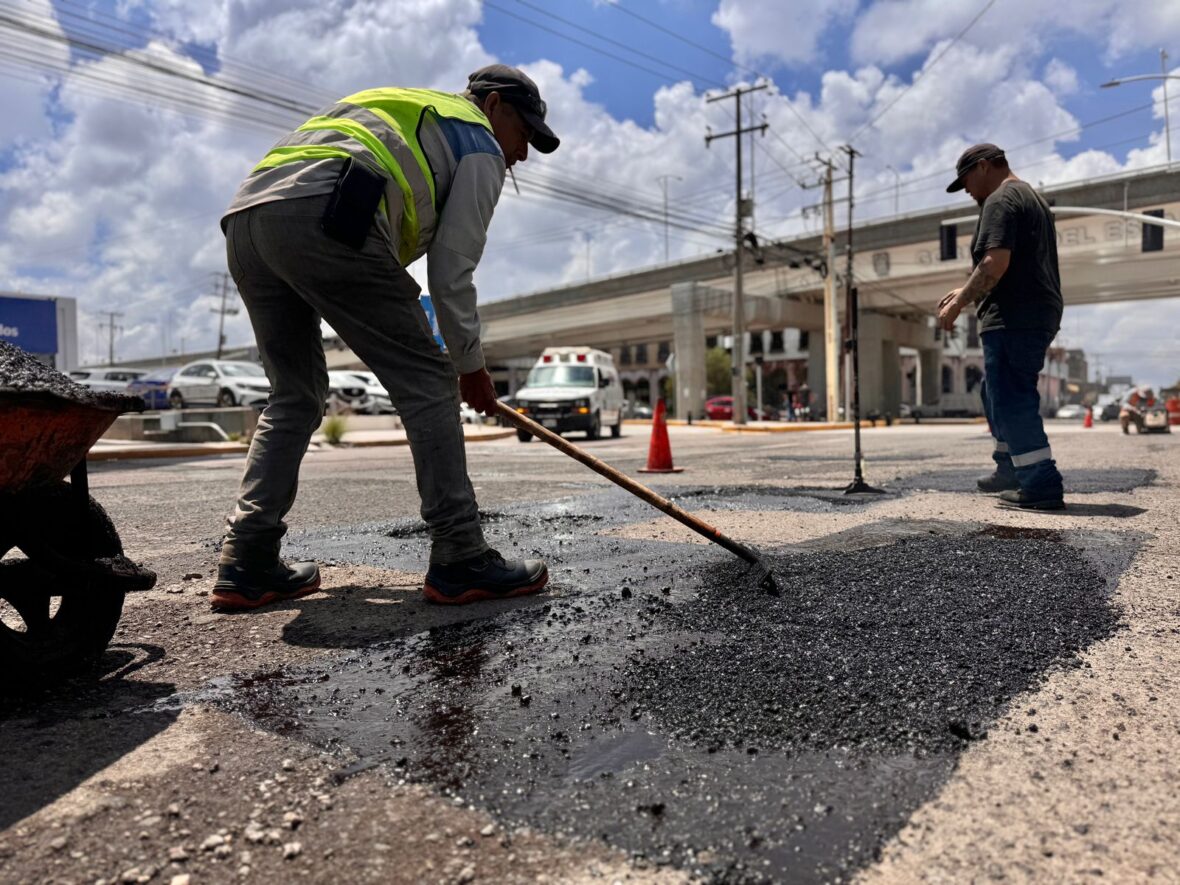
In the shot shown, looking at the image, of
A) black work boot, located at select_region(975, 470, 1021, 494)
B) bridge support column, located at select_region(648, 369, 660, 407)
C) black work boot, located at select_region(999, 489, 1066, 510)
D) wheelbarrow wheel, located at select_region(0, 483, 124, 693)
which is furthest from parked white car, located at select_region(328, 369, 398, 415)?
bridge support column, located at select_region(648, 369, 660, 407)

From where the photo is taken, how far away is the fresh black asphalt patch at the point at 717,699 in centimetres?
132

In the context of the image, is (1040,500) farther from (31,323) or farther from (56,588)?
(31,323)

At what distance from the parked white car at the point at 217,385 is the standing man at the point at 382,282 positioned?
19.8 metres

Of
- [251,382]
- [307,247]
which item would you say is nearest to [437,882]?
[307,247]

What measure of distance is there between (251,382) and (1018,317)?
68.2 feet

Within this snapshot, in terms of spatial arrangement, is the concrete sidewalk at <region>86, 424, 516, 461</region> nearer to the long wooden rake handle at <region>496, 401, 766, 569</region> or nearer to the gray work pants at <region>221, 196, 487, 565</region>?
the long wooden rake handle at <region>496, 401, 766, 569</region>

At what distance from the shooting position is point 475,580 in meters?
2.71

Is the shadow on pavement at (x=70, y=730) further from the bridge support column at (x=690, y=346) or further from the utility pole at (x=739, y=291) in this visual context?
the bridge support column at (x=690, y=346)

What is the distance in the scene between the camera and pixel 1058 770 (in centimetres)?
144

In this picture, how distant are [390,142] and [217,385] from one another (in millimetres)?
21755

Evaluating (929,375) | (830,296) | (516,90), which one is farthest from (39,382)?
(929,375)

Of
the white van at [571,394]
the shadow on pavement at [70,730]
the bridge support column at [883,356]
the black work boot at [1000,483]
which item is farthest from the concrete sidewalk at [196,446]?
the bridge support column at [883,356]

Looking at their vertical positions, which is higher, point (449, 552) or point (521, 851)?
point (449, 552)

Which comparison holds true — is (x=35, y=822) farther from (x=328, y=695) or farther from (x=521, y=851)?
(x=521, y=851)
